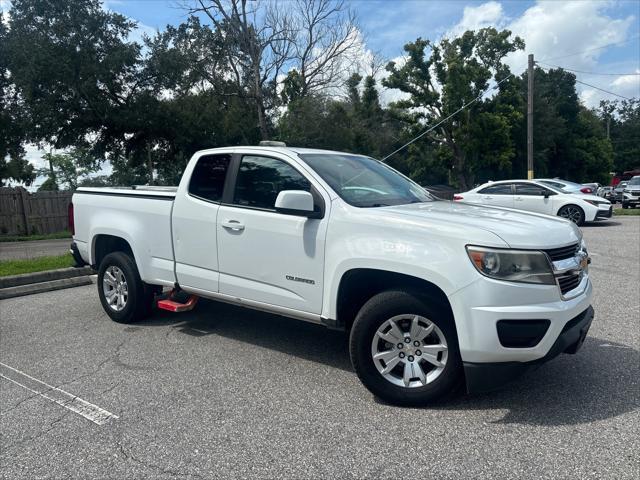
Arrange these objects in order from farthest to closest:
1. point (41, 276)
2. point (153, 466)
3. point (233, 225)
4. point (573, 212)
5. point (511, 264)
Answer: point (573, 212) → point (41, 276) → point (233, 225) → point (511, 264) → point (153, 466)

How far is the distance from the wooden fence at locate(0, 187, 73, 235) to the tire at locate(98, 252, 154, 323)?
1489 cm

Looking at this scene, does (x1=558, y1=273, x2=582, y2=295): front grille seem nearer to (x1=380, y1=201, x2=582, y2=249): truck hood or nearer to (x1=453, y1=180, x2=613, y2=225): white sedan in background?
(x1=380, y1=201, x2=582, y2=249): truck hood

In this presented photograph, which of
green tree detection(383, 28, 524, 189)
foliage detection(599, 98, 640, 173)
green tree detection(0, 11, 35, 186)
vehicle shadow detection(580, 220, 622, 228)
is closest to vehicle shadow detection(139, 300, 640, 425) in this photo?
vehicle shadow detection(580, 220, 622, 228)

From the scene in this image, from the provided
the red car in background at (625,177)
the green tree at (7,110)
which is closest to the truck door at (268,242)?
the green tree at (7,110)

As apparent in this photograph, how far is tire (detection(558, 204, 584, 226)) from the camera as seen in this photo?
49.7 feet

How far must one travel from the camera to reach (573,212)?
1526cm

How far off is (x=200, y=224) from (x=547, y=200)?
13.0 m

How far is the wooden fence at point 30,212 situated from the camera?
1967 cm

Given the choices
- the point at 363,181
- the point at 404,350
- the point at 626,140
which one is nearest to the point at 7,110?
the point at 363,181

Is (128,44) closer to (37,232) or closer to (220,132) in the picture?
(220,132)

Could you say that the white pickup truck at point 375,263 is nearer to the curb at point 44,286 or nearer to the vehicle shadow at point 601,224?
the curb at point 44,286

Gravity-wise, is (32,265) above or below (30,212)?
below

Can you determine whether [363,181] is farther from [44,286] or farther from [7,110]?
[7,110]

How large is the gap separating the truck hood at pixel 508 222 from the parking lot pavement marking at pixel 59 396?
255 cm
